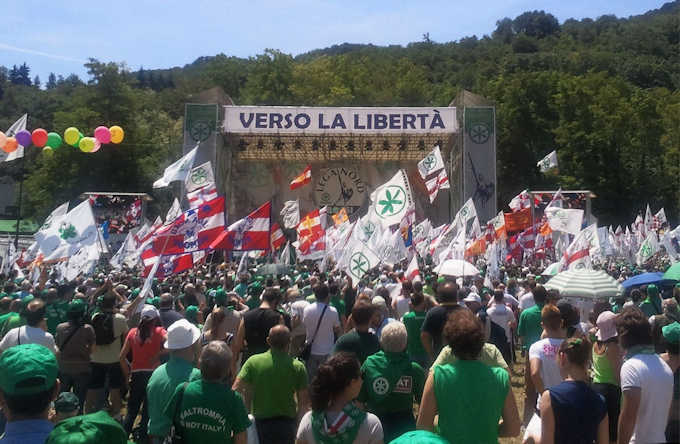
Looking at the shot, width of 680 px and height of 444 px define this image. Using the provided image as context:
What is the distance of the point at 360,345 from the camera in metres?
5.11

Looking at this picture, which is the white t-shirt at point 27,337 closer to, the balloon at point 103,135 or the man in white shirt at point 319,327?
the man in white shirt at point 319,327

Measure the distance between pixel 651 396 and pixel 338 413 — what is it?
196 centimetres

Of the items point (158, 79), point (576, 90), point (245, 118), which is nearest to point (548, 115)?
point (576, 90)

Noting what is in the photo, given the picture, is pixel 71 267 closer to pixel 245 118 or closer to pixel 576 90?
pixel 245 118

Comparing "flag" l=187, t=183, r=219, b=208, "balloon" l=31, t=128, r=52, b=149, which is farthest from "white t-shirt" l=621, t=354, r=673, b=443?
"balloon" l=31, t=128, r=52, b=149

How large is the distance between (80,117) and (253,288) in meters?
42.7

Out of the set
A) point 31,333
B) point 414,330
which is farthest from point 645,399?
point 31,333

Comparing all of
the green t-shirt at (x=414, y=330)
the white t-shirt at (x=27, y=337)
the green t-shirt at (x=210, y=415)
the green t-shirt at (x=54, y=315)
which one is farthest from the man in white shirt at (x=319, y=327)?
the green t-shirt at (x=210, y=415)

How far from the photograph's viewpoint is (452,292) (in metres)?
5.90

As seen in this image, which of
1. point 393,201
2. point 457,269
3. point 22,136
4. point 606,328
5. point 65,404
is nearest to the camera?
point 65,404

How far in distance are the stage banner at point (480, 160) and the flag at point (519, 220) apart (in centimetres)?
1064

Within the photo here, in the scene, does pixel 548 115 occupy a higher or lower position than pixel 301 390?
higher

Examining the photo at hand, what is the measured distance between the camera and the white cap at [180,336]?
4.47 meters

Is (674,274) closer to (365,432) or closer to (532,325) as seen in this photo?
(532,325)
